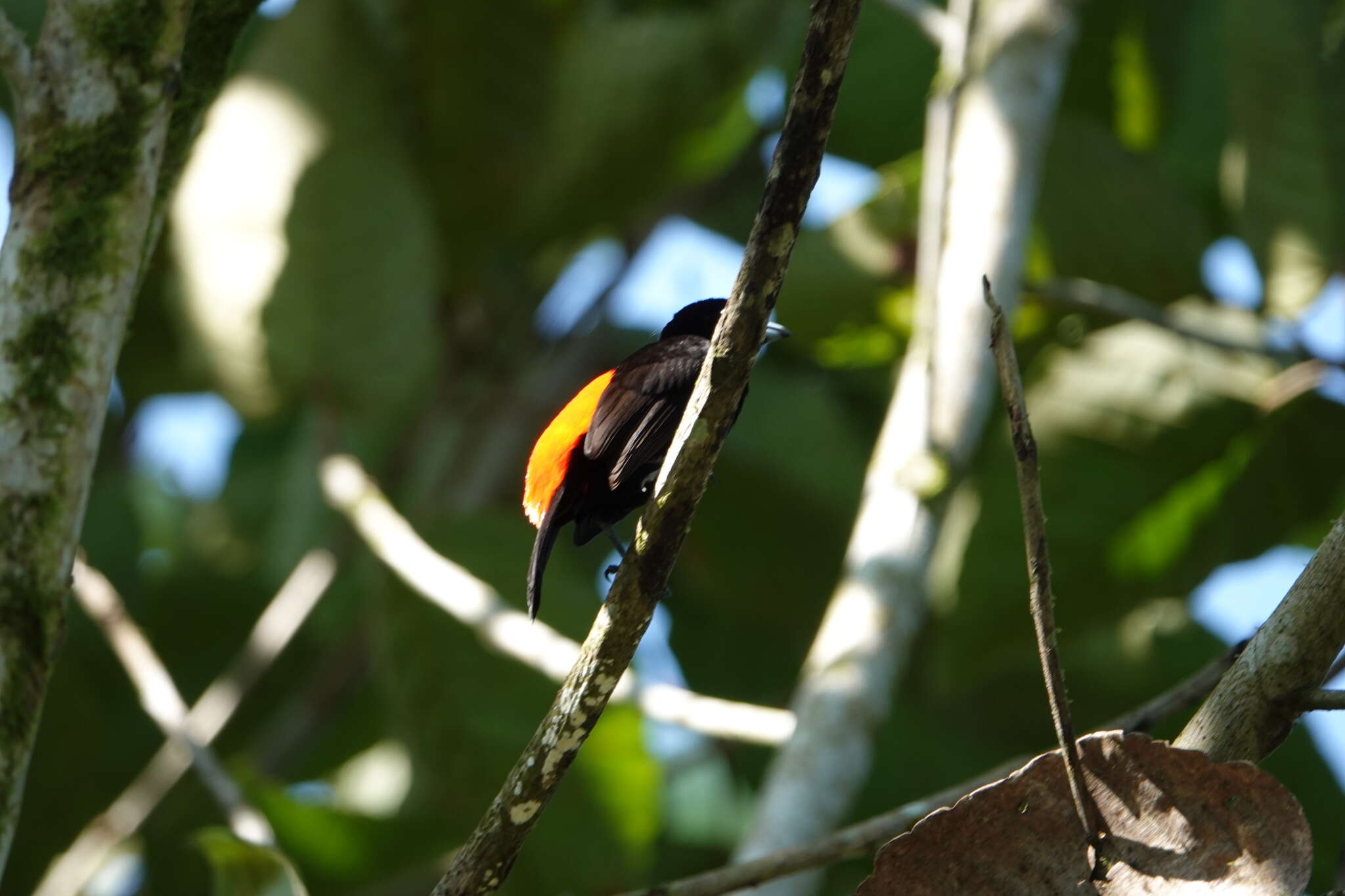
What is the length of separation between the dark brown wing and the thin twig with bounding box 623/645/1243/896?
1.67ft

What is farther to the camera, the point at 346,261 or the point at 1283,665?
the point at 346,261

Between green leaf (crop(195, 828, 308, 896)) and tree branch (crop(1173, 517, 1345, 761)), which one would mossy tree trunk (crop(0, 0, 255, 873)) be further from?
tree branch (crop(1173, 517, 1345, 761))

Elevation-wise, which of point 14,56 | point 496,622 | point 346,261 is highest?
point 14,56

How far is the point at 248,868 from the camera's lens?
6.76 ft

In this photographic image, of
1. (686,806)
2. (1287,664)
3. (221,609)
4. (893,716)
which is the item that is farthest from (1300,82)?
(686,806)

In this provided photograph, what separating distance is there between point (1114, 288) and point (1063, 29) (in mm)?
721

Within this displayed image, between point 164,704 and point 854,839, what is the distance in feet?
4.57

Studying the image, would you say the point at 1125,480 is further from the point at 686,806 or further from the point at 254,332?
the point at 686,806

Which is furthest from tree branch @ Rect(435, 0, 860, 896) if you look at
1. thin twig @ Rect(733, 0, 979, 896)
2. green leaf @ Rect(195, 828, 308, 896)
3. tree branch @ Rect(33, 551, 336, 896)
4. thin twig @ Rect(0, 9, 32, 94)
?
tree branch @ Rect(33, 551, 336, 896)

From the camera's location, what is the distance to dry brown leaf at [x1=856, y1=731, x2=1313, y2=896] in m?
1.31

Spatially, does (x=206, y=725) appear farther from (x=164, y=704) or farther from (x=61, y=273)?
(x=61, y=273)

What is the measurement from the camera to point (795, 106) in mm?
1375

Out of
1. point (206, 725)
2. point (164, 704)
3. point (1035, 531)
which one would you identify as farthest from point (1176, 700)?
point (206, 725)

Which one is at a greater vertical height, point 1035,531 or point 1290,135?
point 1035,531
